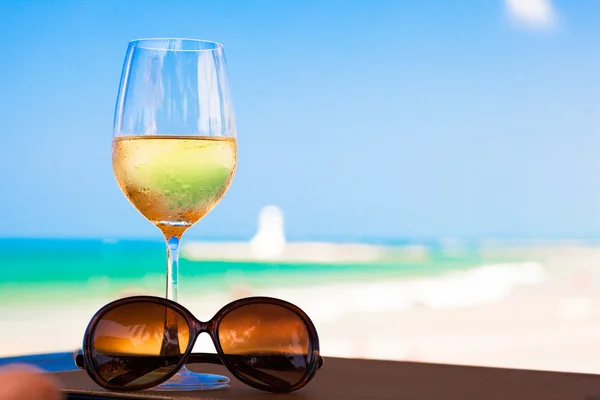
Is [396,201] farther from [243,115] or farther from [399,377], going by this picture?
[399,377]

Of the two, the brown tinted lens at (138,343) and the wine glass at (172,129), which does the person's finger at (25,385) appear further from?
the wine glass at (172,129)

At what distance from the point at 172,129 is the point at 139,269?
13.3 meters

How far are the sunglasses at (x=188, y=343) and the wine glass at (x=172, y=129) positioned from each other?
13cm

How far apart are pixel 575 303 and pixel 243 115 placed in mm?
5216

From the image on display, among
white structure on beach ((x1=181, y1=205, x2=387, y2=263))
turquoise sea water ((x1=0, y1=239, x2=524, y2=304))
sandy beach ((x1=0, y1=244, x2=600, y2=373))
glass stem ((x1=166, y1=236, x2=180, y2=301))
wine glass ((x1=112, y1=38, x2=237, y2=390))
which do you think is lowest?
sandy beach ((x1=0, y1=244, x2=600, y2=373))

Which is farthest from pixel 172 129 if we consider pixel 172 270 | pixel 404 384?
pixel 404 384

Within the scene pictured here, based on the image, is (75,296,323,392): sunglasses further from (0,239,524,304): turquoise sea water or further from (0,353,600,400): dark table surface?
(0,239,524,304): turquoise sea water

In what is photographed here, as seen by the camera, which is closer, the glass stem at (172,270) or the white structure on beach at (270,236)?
the glass stem at (172,270)

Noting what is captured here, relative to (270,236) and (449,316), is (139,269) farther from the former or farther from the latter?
(449,316)

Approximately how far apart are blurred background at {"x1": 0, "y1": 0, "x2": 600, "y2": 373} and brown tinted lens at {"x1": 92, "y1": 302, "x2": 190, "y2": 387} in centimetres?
1136

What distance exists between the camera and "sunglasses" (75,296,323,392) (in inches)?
35.6

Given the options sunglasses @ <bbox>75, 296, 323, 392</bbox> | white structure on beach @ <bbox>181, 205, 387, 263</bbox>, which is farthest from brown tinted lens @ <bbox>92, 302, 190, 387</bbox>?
white structure on beach @ <bbox>181, 205, 387, 263</bbox>

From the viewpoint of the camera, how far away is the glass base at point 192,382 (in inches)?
35.3

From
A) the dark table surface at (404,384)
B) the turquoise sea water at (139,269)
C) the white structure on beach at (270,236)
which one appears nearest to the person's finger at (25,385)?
the dark table surface at (404,384)
